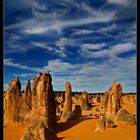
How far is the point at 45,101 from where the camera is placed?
15609 millimetres

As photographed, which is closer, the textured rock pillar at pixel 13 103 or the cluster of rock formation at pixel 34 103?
the cluster of rock formation at pixel 34 103

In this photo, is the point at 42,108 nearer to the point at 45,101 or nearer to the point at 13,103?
the point at 45,101

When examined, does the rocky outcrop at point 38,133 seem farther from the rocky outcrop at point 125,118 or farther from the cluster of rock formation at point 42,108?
the rocky outcrop at point 125,118

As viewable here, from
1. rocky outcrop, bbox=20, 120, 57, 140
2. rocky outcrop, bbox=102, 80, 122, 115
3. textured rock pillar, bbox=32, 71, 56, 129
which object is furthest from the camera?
rocky outcrop, bbox=102, 80, 122, 115

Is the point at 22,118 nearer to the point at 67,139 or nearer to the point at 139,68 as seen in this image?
the point at 67,139

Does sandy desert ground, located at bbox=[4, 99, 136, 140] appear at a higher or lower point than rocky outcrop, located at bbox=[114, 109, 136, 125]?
lower

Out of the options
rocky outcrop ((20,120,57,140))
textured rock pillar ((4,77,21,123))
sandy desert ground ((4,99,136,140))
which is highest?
textured rock pillar ((4,77,21,123))

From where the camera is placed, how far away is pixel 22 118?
17.5 m

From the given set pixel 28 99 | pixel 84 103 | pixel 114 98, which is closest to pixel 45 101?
pixel 28 99

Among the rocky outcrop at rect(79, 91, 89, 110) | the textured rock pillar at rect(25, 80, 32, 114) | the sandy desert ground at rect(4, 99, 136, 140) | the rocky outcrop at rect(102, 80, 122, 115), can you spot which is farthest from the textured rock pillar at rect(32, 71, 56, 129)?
the rocky outcrop at rect(79, 91, 89, 110)

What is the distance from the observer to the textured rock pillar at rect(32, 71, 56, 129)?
1548cm

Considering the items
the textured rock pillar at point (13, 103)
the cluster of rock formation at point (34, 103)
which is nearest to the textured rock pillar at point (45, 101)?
the cluster of rock formation at point (34, 103)

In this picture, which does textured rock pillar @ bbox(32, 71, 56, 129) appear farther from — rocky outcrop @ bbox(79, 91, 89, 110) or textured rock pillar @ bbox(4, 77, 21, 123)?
rocky outcrop @ bbox(79, 91, 89, 110)

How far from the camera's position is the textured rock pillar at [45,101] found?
50.8 ft
